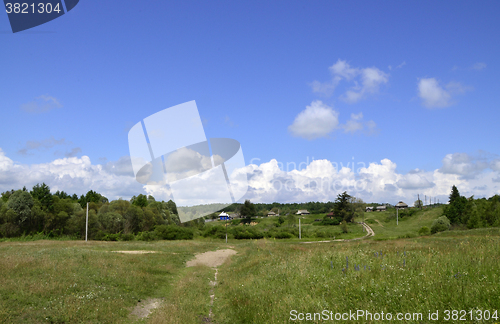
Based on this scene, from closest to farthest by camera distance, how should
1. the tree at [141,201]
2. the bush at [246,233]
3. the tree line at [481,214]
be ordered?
the tree line at [481,214]
the bush at [246,233]
the tree at [141,201]

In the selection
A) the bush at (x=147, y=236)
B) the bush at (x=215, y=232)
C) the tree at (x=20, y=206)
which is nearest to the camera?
the tree at (x=20, y=206)

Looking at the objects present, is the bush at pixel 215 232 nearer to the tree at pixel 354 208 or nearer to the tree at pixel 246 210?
the tree at pixel 246 210

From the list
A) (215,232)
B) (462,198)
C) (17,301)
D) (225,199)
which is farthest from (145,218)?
(462,198)

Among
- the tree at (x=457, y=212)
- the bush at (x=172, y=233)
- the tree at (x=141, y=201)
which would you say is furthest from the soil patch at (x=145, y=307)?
the tree at (x=457, y=212)

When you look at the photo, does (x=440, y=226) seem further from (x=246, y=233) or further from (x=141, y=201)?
(x=141, y=201)

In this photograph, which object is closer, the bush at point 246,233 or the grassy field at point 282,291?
the grassy field at point 282,291

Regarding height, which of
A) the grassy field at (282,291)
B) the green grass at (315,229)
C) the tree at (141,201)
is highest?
the tree at (141,201)

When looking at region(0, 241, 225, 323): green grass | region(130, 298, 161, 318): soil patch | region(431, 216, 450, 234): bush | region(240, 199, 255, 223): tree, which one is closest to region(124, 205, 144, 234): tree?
region(240, 199, 255, 223): tree

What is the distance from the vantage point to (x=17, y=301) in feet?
31.4

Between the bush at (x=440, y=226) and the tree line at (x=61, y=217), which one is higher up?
the tree line at (x=61, y=217)

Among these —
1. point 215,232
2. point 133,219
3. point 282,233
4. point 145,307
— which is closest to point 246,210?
point 282,233

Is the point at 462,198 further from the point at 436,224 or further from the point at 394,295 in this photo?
the point at 394,295

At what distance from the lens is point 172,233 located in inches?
Answer: 2518

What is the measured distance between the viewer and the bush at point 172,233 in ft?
209
